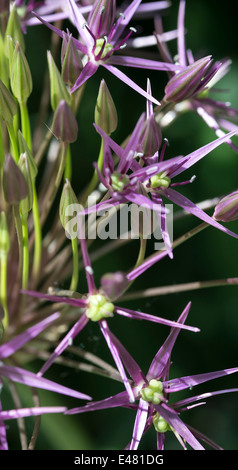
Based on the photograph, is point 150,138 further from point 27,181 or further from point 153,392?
point 153,392

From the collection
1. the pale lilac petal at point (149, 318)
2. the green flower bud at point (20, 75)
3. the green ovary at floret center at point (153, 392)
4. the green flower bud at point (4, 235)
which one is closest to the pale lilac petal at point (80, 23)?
the green flower bud at point (20, 75)

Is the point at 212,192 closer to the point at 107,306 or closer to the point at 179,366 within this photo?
the point at 179,366

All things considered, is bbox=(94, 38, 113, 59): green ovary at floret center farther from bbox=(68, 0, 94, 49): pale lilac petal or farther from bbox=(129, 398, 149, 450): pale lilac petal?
bbox=(129, 398, 149, 450): pale lilac petal

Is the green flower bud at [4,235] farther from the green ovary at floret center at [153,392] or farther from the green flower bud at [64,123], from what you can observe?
the green ovary at floret center at [153,392]

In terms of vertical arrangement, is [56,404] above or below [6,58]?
below

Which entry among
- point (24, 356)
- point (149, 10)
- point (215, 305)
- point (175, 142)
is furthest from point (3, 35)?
point (215, 305)

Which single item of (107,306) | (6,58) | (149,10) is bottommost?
(107,306)
